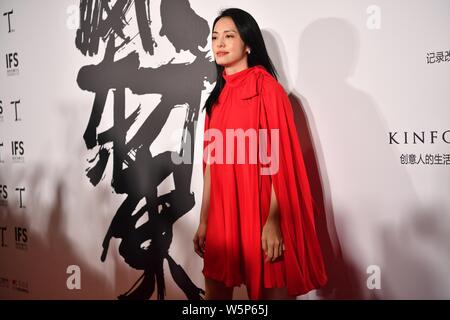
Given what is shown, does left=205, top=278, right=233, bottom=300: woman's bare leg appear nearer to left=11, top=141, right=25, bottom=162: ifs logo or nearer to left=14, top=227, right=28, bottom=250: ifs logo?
left=14, top=227, right=28, bottom=250: ifs logo

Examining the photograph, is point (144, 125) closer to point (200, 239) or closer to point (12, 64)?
point (200, 239)

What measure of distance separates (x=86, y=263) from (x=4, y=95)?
3.02 feet

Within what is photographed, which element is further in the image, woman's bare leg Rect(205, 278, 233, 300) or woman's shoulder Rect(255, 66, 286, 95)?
woman's bare leg Rect(205, 278, 233, 300)

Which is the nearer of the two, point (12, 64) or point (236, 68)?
point (236, 68)

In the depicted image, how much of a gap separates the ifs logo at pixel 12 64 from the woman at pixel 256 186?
3.49 ft

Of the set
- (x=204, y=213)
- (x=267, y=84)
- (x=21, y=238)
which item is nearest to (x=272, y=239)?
(x=204, y=213)

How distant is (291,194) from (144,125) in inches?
27.8

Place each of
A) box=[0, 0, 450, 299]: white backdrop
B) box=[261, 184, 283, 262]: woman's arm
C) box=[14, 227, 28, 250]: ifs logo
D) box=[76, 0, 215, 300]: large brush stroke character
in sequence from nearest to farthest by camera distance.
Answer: box=[261, 184, 283, 262]: woman's arm < box=[0, 0, 450, 299]: white backdrop < box=[76, 0, 215, 300]: large brush stroke character < box=[14, 227, 28, 250]: ifs logo

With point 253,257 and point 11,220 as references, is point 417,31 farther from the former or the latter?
point 11,220

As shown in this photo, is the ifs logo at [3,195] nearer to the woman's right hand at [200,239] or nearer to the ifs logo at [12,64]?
the ifs logo at [12,64]

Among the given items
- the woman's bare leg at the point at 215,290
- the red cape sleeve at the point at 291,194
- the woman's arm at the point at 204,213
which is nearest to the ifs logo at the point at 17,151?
the woman's arm at the point at 204,213

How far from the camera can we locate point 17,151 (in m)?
1.87

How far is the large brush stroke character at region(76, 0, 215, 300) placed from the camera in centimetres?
159

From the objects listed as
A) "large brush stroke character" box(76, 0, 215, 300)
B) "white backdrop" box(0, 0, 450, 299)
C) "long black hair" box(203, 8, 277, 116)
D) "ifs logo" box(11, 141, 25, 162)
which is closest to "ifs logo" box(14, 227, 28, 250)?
"ifs logo" box(11, 141, 25, 162)
